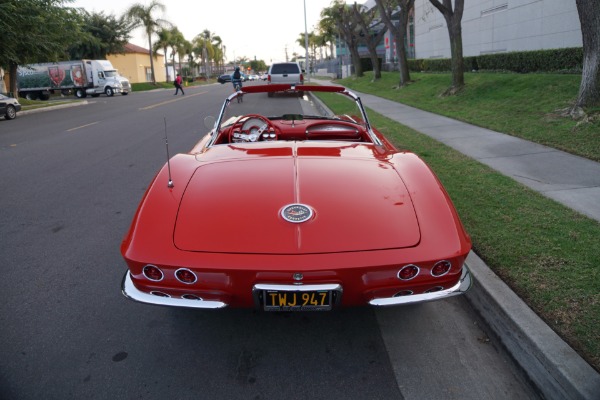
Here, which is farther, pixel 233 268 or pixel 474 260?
pixel 474 260

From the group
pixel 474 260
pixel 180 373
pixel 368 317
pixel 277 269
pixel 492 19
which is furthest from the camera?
pixel 492 19

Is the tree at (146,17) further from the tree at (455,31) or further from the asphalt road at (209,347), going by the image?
the asphalt road at (209,347)

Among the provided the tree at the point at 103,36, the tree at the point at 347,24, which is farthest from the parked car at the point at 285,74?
the tree at the point at 103,36

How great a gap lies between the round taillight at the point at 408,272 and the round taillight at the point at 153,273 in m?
1.21

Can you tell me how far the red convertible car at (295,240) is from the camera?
2.28 meters

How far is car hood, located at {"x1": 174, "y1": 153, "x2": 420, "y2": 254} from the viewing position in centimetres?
237

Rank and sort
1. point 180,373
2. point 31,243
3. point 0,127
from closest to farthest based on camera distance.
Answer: point 180,373 → point 31,243 → point 0,127

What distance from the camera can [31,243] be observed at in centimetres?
439

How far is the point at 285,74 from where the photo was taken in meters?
23.4

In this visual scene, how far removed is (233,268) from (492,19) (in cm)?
2445

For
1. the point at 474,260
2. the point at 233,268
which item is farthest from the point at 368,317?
the point at 233,268

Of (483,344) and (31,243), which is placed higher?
(31,243)

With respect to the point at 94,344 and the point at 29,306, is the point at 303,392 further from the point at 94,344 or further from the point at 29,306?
the point at 29,306

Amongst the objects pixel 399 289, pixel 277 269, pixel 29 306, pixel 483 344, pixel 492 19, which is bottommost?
pixel 483 344
